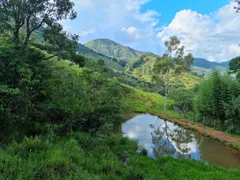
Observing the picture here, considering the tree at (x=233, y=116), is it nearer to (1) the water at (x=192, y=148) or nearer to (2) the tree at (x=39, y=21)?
(1) the water at (x=192, y=148)

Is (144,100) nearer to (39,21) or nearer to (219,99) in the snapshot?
(219,99)

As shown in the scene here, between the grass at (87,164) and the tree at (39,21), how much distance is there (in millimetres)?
5833

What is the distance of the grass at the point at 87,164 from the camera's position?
486 centimetres

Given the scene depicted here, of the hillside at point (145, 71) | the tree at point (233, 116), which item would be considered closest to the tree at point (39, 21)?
the tree at point (233, 116)

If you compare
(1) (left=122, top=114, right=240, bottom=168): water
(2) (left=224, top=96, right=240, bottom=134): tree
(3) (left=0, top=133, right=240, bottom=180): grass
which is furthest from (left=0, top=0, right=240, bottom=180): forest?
(1) (left=122, top=114, right=240, bottom=168): water

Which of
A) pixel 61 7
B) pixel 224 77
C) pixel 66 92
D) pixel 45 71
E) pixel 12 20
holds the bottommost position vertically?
pixel 66 92

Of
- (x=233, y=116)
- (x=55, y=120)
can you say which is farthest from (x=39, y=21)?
(x=233, y=116)

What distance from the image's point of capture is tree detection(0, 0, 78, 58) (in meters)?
A: 10.6

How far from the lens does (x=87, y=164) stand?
6523 millimetres

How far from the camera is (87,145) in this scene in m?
9.23

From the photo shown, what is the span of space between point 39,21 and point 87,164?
9.27 metres

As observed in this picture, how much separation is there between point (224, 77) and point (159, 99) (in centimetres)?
2285

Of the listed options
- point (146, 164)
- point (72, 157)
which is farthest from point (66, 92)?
point (146, 164)

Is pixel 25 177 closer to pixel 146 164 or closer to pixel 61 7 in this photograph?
pixel 146 164
